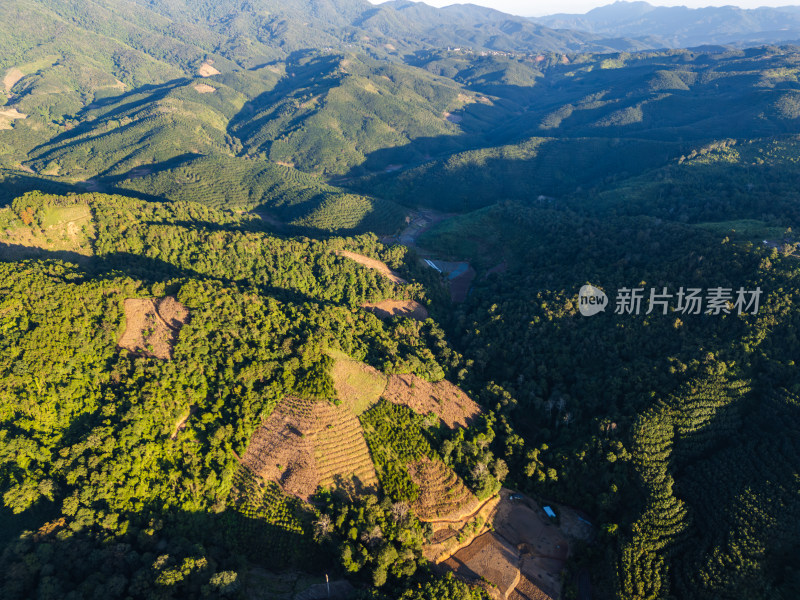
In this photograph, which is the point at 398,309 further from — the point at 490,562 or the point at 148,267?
the point at 490,562

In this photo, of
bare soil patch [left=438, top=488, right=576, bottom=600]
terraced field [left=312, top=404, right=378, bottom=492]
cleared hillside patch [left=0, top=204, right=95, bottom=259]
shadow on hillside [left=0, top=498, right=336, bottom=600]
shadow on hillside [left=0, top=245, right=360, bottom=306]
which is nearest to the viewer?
shadow on hillside [left=0, top=498, right=336, bottom=600]

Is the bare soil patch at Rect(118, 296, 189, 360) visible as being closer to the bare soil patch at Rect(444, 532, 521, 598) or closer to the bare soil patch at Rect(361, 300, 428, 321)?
the bare soil patch at Rect(361, 300, 428, 321)

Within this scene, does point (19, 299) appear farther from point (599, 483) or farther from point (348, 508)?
point (599, 483)

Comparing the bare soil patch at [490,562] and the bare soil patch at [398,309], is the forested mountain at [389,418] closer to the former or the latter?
the bare soil patch at [490,562]

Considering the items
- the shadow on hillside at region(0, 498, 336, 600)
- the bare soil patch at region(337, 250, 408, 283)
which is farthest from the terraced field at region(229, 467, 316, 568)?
the bare soil patch at region(337, 250, 408, 283)

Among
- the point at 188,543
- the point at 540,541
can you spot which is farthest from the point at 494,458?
the point at 188,543
